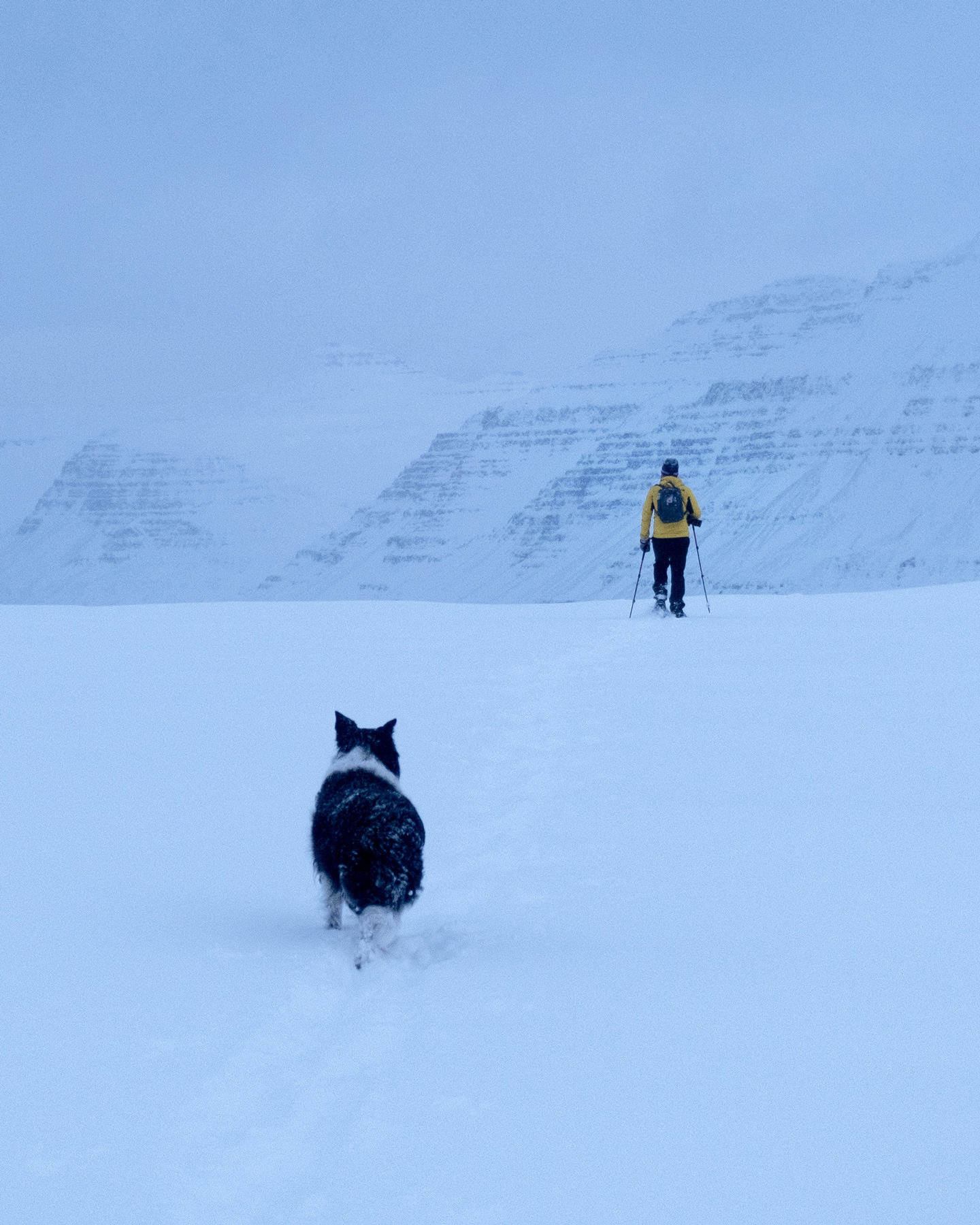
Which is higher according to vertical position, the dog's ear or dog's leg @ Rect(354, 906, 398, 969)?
the dog's ear

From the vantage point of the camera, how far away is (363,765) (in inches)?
215

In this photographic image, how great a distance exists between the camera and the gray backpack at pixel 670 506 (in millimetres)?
15969

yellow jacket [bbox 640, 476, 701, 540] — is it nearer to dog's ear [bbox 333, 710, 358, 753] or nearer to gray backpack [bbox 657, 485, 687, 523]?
gray backpack [bbox 657, 485, 687, 523]

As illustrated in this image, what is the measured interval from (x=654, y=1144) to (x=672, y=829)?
3.10 metres

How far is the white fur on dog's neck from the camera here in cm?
545

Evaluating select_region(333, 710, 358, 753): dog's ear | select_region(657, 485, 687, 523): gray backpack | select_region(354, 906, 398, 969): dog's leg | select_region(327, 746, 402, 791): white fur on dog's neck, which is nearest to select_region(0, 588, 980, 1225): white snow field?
select_region(354, 906, 398, 969): dog's leg

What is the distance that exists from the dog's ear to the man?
1041 cm

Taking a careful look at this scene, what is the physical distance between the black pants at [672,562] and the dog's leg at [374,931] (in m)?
11.6

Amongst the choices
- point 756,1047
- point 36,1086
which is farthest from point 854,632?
point 36,1086

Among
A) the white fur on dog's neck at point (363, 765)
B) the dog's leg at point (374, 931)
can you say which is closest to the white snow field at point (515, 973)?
the dog's leg at point (374, 931)

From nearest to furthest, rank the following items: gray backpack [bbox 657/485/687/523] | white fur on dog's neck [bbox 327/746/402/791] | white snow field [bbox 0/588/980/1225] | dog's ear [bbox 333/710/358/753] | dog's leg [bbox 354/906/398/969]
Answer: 1. white snow field [bbox 0/588/980/1225]
2. dog's leg [bbox 354/906/398/969]
3. white fur on dog's neck [bbox 327/746/402/791]
4. dog's ear [bbox 333/710/358/753]
5. gray backpack [bbox 657/485/687/523]

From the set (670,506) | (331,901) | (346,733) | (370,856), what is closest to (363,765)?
(346,733)

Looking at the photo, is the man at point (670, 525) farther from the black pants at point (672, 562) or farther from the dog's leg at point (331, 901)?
the dog's leg at point (331, 901)

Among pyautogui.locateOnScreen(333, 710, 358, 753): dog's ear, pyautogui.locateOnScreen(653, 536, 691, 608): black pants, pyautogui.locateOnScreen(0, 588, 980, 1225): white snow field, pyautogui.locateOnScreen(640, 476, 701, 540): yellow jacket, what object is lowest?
pyautogui.locateOnScreen(0, 588, 980, 1225): white snow field
